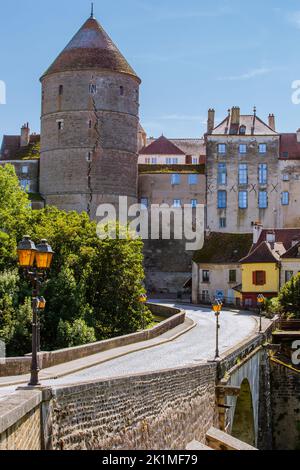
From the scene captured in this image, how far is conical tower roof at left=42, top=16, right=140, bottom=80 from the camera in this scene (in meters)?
68.0

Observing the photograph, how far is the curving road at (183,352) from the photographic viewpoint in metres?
21.2

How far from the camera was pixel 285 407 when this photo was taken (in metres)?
36.3

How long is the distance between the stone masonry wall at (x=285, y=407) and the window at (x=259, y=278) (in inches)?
743

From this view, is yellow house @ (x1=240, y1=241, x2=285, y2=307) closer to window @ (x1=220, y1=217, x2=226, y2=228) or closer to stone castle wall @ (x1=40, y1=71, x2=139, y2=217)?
window @ (x1=220, y1=217, x2=226, y2=228)

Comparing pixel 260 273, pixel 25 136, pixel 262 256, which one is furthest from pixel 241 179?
pixel 25 136

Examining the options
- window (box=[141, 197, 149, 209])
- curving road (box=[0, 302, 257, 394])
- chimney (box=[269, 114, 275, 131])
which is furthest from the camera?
chimney (box=[269, 114, 275, 131])

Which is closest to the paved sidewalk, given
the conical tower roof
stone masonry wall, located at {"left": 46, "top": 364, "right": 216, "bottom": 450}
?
stone masonry wall, located at {"left": 46, "top": 364, "right": 216, "bottom": 450}

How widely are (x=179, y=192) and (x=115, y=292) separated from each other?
33.0 m

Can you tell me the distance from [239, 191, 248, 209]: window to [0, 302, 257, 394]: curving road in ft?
75.4

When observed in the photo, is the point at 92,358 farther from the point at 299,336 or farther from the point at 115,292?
the point at 299,336

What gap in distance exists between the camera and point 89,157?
6794cm

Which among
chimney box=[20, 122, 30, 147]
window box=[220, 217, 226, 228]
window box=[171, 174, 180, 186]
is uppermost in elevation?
chimney box=[20, 122, 30, 147]

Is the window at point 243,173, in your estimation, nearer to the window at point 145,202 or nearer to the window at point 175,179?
the window at point 175,179

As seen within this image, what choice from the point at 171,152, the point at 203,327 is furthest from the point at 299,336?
the point at 171,152
